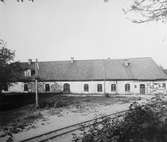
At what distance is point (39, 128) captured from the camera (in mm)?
12883

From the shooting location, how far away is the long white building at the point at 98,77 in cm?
3675

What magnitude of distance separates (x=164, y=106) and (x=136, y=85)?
29.5m

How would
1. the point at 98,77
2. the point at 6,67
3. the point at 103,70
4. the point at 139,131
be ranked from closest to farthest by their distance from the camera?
the point at 139,131
the point at 6,67
the point at 98,77
the point at 103,70

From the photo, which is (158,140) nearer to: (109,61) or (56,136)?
(56,136)

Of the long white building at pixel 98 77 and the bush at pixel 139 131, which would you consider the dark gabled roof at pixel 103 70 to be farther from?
the bush at pixel 139 131

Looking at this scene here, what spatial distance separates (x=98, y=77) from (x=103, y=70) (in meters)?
2.32

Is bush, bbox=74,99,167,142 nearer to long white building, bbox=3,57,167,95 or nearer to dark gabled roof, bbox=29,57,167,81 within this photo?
long white building, bbox=3,57,167,95

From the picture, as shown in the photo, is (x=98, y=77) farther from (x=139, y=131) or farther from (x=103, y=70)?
(x=139, y=131)

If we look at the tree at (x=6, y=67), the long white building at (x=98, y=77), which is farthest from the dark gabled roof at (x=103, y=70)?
the tree at (x=6, y=67)

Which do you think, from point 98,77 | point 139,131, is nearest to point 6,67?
point 98,77

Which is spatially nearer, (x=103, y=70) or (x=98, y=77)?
(x=98, y=77)

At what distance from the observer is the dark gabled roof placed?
37409 mm

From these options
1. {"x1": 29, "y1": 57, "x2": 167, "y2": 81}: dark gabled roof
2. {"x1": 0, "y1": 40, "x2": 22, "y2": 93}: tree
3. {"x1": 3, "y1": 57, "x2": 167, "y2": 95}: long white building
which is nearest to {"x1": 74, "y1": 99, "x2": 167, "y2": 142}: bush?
{"x1": 0, "y1": 40, "x2": 22, "y2": 93}: tree

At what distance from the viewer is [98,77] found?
1501 inches
